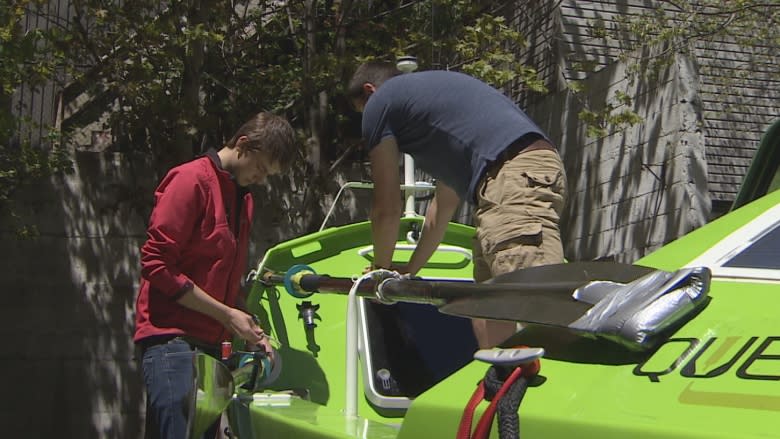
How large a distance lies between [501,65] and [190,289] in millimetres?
6870

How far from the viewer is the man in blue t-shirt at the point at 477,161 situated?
11.7ft

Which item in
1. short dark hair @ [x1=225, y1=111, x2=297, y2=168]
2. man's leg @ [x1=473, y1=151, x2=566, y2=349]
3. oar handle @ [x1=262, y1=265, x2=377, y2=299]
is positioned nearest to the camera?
oar handle @ [x1=262, y1=265, x2=377, y2=299]

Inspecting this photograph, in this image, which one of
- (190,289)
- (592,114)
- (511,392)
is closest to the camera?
(511,392)

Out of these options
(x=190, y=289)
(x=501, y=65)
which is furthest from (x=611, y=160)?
(x=190, y=289)

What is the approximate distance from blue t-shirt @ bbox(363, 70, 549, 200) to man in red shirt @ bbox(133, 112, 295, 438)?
431mm

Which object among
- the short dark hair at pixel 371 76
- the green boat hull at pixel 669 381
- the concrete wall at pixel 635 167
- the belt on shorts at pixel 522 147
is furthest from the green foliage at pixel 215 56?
the green boat hull at pixel 669 381

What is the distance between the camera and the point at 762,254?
1.99 meters

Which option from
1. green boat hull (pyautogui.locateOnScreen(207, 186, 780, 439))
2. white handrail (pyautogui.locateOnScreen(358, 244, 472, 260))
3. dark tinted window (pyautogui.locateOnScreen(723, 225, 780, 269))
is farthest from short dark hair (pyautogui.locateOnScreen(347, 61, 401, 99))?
dark tinted window (pyautogui.locateOnScreen(723, 225, 780, 269))

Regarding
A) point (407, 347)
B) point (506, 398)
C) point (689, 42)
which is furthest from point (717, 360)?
point (689, 42)

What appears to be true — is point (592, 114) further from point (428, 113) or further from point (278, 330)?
point (428, 113)

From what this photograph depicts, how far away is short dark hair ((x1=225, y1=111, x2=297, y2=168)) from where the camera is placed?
4.21m

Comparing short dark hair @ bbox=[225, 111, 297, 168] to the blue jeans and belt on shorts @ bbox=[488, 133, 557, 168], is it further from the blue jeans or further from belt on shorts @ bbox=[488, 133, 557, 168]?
belt on shorts @ bbox=[488, 133, 557, 168]

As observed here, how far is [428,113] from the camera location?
4008 mm

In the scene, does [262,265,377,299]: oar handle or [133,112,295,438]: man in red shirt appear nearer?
[262,265,377,299]: oar handle
